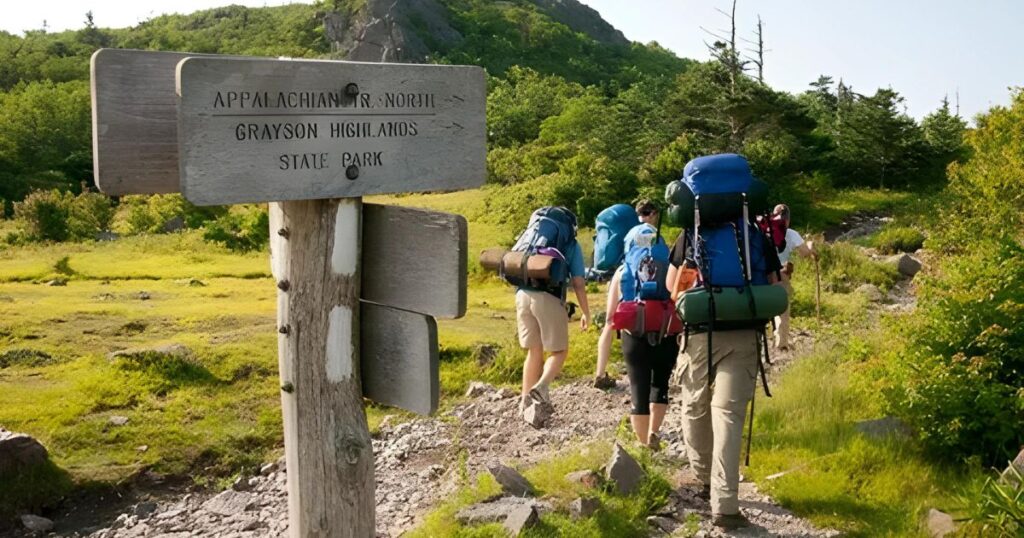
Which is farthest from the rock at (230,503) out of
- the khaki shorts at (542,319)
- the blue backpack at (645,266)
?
the blue backpack at (645,266)

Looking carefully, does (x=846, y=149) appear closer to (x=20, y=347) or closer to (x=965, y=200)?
(x=965, y=200)

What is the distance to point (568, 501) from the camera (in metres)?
5.33

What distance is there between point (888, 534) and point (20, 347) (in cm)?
1044

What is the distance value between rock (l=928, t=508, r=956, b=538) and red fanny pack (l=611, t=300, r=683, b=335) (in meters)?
2.03

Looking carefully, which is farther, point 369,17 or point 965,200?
point 369,17

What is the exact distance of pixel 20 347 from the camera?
1162cm

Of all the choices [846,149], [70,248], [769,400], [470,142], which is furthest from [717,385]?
[846,149]

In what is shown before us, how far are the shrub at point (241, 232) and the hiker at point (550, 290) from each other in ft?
51.7

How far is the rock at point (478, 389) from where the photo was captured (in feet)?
31.8

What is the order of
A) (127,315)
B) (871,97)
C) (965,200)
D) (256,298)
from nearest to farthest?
(127,315) < (256,298) < (965,200) < (871,97)

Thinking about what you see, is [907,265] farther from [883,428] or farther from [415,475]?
[415,475]

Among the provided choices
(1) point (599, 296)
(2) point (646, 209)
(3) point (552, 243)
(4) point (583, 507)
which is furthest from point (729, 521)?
(1) point (599, 296)

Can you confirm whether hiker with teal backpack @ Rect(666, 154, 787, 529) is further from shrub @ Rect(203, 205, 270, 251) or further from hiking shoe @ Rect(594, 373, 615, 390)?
shrub @ Rect(203, 205, 270, 251)

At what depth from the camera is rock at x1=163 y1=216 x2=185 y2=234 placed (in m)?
28.0
